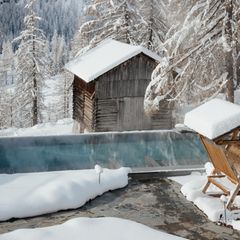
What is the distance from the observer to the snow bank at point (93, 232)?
7672 millimetres

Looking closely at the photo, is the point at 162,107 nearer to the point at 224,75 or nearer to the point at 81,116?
the point at 81,116

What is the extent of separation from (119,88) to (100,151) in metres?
11.8

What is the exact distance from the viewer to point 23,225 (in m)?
8.83

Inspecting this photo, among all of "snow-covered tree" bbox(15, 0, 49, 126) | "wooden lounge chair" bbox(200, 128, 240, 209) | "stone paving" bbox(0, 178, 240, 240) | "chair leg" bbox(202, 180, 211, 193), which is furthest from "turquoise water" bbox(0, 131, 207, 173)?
"snow-covered tree" bbox(15, 0, 49, 126)

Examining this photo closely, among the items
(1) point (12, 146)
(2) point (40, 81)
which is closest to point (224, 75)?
(1) point (12, 146)

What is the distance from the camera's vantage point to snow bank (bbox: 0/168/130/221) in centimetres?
942

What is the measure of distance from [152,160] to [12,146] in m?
4.08

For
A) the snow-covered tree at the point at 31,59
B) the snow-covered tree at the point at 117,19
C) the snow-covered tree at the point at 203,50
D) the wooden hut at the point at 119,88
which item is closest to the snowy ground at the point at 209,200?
the snow-covered tree at the point at 203,50

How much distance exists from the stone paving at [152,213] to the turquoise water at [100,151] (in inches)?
67.4

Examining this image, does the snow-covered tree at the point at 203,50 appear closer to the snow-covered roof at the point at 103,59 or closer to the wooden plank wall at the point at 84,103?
the snow-covered roof at the point at 103,59

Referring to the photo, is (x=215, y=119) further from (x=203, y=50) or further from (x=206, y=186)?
(x=203, y=50)

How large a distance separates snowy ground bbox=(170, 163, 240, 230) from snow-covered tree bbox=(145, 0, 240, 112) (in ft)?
24.5

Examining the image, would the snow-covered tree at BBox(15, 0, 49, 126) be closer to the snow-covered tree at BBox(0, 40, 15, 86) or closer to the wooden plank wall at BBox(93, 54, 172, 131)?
the wooden plank wall at BBox(93, 54, 172, 131)

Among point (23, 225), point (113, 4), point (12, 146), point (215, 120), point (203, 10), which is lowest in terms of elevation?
point (23, 225)
